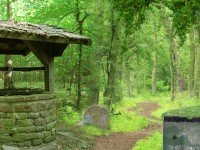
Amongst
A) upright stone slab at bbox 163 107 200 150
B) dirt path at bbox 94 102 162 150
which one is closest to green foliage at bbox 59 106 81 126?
dirt path at bbox 94 102 162 150

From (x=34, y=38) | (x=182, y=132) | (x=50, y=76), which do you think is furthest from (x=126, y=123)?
(x=34, y=38)

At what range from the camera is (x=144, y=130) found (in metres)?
15.6

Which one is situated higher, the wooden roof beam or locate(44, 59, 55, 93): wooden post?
the wooden roof beam

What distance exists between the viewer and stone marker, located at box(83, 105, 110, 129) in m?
14.1

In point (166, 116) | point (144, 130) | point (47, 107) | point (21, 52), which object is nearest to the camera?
point (166, 116)

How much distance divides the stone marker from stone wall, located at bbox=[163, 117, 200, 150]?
518 centimetres

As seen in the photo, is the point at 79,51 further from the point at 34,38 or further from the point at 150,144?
the point at 34,38

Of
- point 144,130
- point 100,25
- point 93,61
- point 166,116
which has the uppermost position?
point 100,25

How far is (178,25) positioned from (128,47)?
516 centimetres

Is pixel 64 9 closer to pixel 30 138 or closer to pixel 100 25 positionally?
pixel 100 25

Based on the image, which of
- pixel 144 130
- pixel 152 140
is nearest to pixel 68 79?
pixel 144 130

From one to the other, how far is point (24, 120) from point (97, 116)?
17.0 feet

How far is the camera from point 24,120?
9320mm

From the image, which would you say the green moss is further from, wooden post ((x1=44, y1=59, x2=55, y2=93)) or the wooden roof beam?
the wooden roof beam
